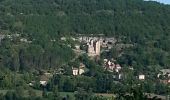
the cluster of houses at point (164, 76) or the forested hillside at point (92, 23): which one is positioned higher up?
the forested hillside at point (92, 23)

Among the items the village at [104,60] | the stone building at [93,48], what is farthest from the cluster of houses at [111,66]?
the stone building at [93,48]

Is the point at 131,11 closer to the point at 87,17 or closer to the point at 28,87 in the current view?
the point at 87,17

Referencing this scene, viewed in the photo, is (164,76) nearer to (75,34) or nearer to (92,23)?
(75,34)

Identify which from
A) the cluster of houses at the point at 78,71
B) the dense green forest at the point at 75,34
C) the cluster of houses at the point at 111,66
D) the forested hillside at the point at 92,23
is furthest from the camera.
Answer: the forested hillside at the point at 92,23

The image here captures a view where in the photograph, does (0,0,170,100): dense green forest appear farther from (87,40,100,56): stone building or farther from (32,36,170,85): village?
(87,40,100,56): stone building

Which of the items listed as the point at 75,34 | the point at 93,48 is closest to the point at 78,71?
the point at 93,48

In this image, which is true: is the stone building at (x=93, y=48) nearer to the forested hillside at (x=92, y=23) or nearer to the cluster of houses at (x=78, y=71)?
the forested hillside at (x=92, y=23)

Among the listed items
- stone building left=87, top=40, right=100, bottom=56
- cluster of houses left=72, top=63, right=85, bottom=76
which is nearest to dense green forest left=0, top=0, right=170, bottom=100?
cluster of houses left=72, top=63, right=85, bottom=76

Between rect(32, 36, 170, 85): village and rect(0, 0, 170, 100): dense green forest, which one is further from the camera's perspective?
rect(32, 36, 170, 85): village

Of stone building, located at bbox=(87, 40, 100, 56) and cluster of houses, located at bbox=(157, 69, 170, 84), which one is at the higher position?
stone building, located at bbox=(87, 40, 100, 56)
